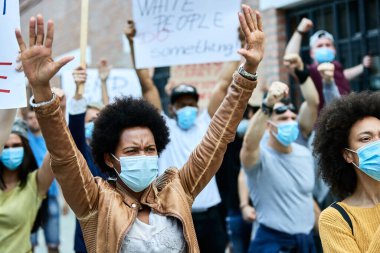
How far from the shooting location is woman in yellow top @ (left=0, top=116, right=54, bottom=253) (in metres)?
4.07

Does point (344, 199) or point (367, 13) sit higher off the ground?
point (367, 13)

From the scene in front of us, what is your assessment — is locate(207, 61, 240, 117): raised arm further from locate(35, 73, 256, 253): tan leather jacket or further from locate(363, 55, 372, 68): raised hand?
locate(35, 73, 256, 253): tan leather jacket

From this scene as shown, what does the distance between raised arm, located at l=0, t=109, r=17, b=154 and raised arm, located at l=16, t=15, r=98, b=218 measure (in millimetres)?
886

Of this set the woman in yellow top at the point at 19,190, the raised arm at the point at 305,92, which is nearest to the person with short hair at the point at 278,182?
the raised arm at the point at 305,92

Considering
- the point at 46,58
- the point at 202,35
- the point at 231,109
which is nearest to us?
the point at 46,58

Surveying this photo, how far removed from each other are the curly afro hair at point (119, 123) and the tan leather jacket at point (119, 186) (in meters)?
0.17

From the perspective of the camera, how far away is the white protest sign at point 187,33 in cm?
528

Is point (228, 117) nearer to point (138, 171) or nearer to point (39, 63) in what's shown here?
point (138, 171)

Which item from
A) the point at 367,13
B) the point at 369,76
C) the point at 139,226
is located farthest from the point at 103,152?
the point at 367,13

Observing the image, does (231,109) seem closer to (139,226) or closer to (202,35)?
(139,226)

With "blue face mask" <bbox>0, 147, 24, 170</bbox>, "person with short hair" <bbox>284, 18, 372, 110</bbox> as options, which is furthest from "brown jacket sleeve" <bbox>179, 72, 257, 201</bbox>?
"person with short hair" <bbox>284, 18, 372, 110</bbox>

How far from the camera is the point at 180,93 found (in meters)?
5.52

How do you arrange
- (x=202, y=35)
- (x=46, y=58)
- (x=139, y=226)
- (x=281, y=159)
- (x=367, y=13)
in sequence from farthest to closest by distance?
(x=367, y=13), (x=202, y=35), (x=281, y=159), (x=139, y=226), (x=46, y=58)

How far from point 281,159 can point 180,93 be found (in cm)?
115
